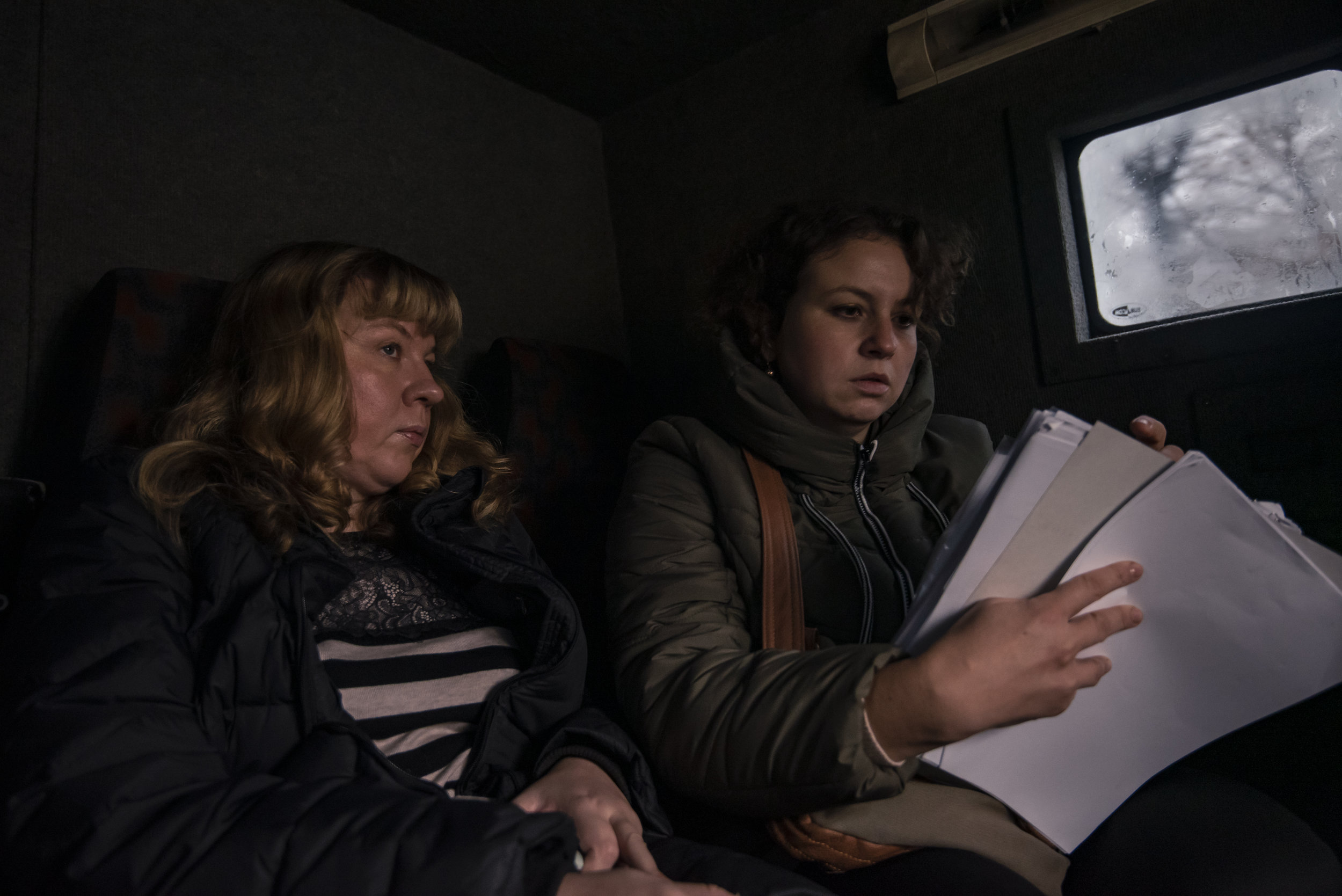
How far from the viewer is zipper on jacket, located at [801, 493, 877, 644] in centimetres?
115

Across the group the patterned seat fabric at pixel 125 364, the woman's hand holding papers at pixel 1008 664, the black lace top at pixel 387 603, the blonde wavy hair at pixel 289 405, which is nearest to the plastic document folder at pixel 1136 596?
the woman's hand holding papers at pixel 1008 664

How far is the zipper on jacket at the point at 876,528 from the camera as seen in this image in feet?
3.92

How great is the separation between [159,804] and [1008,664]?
0.77m

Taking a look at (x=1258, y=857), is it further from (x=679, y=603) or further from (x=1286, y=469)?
(x=1286, y=469)

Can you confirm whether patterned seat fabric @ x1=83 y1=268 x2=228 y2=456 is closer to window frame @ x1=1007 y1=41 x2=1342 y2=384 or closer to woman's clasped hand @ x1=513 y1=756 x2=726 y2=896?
woman's clasped hand @ x1=513 y1=756 x2=726 y2=896

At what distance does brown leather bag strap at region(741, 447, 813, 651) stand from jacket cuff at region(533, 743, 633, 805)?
0.25m

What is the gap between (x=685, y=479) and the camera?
1290 millimetres

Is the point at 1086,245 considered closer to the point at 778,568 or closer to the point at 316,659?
the point at 778,568

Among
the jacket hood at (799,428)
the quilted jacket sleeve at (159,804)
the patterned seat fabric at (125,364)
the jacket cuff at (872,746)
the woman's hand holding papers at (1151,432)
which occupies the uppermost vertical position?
the patterned seat fabric at (125,364)

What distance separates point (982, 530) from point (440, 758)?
71 cm

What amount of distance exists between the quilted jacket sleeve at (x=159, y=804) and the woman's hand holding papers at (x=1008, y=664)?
1.20 ft

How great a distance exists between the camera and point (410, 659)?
1.08m

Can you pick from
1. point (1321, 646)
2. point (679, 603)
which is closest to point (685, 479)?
point (679, 603)

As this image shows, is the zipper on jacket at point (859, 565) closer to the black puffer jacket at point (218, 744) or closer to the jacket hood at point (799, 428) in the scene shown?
the jacket hood at point (799, 428)
